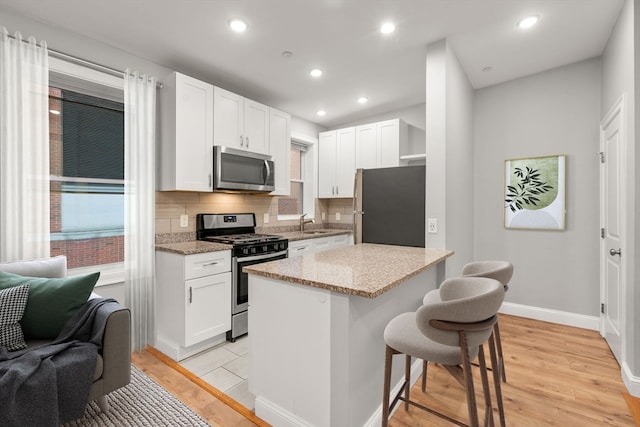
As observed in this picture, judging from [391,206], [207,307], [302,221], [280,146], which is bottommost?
[207,307]

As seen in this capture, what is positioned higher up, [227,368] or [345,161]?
[345,161]

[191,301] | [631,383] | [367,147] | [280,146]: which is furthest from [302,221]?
[631,383]

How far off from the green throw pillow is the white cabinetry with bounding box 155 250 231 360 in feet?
2.58

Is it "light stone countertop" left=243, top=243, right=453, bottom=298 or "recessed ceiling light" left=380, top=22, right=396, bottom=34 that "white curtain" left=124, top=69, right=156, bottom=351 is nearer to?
"light stone countertop" left=243, top=243, right=453, bottom=298

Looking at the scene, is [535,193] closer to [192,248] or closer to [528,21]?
[528,21]

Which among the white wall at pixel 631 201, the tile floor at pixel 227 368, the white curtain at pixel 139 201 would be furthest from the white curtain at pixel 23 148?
the white wall at pixel 631 201

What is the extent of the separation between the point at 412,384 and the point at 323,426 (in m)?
0.90

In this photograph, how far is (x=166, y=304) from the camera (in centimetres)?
277

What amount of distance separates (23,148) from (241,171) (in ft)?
5.65

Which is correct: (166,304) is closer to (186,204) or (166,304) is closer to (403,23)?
(186,204)

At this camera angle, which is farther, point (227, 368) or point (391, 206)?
point (391, 206)

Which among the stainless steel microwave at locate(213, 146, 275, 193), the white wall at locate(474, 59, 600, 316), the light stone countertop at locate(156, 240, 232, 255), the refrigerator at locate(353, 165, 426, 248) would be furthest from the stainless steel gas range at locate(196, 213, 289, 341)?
the white wall at locate(474, 59, 600, 316)

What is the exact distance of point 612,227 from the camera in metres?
2.61

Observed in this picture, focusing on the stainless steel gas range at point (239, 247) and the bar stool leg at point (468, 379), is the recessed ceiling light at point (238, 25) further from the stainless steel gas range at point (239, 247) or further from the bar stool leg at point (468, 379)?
the bar stool leg at point (468, 379)
